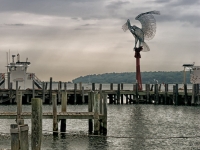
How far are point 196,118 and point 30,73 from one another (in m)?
32.7

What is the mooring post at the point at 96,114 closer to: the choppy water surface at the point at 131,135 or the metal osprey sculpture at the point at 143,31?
the choppy water surface at the point at 131,135

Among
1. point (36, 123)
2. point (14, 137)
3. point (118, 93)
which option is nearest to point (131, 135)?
point (36, 123)

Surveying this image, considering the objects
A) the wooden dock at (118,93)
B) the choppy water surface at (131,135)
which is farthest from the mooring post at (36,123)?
Result: the wooden dock at (118,93)

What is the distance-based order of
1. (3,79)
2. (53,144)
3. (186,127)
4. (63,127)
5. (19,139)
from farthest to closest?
1. (3,79)
2. (186,127)
3. (63,127)
4. (53,144)
5. (19,139)

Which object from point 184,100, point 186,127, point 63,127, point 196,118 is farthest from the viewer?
point 184,100

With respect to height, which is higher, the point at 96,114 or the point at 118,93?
the point at 118,93

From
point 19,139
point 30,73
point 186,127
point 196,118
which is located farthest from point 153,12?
point 19,139

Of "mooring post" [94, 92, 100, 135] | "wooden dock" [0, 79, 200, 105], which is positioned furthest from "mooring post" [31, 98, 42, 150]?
"wooden dock" [0, 79, 200, 105]

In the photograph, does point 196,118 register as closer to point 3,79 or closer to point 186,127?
point 186,127

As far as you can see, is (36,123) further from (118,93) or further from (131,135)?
(118,93)

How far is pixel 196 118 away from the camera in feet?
159

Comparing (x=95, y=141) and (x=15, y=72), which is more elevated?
(x=15, y=72)

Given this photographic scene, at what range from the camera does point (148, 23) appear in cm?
7269

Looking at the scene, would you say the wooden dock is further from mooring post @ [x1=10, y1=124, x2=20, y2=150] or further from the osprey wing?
mooring post @ [x1=10, y1=124, x2=20, y2=150]
